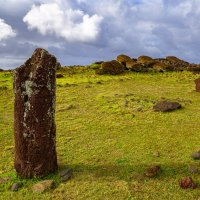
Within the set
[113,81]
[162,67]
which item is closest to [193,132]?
[113,81]

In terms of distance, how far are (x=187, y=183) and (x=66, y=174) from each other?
462cm

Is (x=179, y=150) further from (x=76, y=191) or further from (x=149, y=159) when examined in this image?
(x=76, y=191)

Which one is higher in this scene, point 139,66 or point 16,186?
point 139,66

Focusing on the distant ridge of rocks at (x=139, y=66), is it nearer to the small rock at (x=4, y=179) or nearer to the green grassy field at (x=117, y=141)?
the green grassy field at (x=117, y=141)

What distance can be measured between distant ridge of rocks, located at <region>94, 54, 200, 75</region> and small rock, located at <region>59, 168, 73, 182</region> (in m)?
28.6

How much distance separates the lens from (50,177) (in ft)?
51.3

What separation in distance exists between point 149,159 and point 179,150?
6.20ft

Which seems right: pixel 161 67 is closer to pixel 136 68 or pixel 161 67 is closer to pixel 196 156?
pixel 136 68

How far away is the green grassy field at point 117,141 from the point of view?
47.8ft

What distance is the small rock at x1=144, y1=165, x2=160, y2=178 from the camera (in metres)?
15.2

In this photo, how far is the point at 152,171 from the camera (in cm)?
1527

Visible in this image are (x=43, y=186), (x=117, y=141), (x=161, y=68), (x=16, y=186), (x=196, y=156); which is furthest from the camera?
(x=161, y=68)

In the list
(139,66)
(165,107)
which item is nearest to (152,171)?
(165,107)

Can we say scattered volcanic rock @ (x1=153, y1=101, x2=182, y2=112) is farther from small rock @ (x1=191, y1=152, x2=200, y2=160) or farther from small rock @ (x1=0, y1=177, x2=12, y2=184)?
small rock @ (x1=0, y1=177, x2=12, y2=184)
